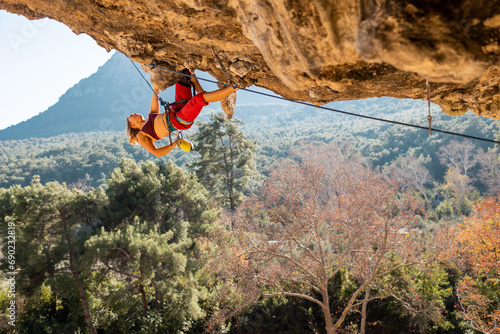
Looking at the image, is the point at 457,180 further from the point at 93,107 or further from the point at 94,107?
the point at 93,107

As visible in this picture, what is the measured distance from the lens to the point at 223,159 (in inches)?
716

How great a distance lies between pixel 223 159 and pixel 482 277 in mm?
13783

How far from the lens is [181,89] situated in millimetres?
3477

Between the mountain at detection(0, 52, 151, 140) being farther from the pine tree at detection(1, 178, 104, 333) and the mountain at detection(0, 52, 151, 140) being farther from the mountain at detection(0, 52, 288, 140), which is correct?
the pine tree at detection(1, 178, 104, 333)

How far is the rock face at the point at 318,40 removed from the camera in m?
1.30

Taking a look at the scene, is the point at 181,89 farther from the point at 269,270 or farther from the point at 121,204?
the point at 121,204

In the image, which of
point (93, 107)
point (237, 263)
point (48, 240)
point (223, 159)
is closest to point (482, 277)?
point (237, 263)

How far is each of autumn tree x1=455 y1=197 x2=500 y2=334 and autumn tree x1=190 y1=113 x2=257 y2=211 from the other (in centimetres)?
1110

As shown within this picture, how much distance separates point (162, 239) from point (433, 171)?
96.0 ft

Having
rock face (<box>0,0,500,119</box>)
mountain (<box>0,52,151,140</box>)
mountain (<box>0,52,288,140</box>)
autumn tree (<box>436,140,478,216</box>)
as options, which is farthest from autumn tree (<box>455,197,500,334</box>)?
mountain (<box>0,52,151,140</box>)

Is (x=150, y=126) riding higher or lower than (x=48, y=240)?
higher

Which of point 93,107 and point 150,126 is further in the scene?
point 93,107

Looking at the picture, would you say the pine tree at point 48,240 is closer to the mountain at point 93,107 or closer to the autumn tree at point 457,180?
the autumn tree at point 457,180

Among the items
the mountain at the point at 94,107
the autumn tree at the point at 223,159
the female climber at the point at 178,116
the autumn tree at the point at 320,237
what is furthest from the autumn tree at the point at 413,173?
the mountain at the point at 94,107
